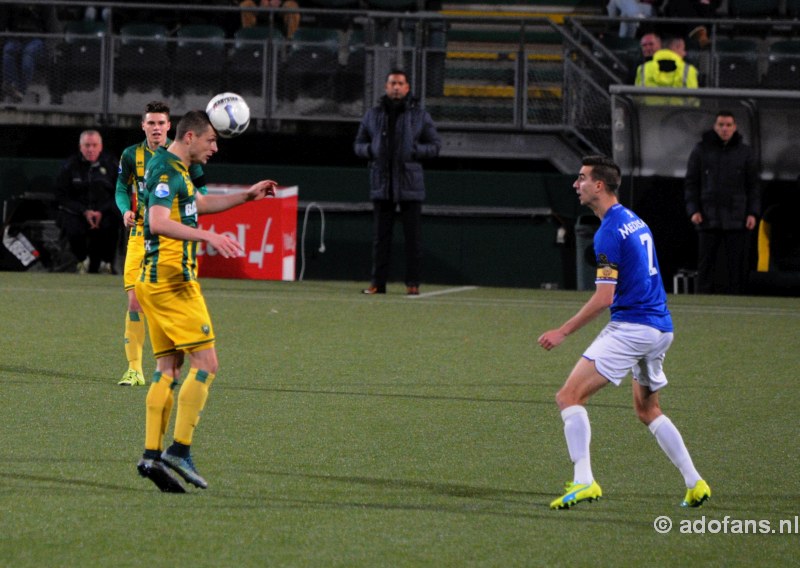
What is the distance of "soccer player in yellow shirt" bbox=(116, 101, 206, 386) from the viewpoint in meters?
9.33

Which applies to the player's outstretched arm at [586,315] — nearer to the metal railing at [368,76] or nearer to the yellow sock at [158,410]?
the yellow sock at [158,410]

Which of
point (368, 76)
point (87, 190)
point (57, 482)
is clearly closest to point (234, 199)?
point (57, 482)

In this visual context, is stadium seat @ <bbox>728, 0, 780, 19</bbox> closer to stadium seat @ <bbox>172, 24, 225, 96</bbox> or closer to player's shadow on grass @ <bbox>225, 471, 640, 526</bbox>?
stadium seat @ <bbox>172, 24, 225, 96</bbox>

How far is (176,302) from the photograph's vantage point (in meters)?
6.59

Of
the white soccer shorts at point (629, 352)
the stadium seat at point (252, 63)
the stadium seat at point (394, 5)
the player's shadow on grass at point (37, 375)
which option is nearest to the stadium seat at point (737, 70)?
the stadium seat at point (394, 5)

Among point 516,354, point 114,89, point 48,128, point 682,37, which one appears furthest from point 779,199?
point 48,128

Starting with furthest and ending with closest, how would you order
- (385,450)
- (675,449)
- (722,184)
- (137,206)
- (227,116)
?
1. (722,184)
2. (137,206)
3. (227,116)
4. (385,450)
5. (675,449)

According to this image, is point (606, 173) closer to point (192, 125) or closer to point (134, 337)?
point (192, 125)

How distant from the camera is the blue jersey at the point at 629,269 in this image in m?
6.39

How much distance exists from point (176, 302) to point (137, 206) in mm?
2845

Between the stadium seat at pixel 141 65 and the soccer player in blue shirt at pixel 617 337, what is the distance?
47.1 feet

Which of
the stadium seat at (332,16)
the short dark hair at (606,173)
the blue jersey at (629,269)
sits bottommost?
the blue jersey at (629,269)

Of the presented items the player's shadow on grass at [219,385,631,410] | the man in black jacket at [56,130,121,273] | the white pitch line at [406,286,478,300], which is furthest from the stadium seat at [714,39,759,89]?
the player's shadow on grass at [219,385,631,410]

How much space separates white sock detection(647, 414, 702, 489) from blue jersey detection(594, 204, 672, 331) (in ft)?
1.41
